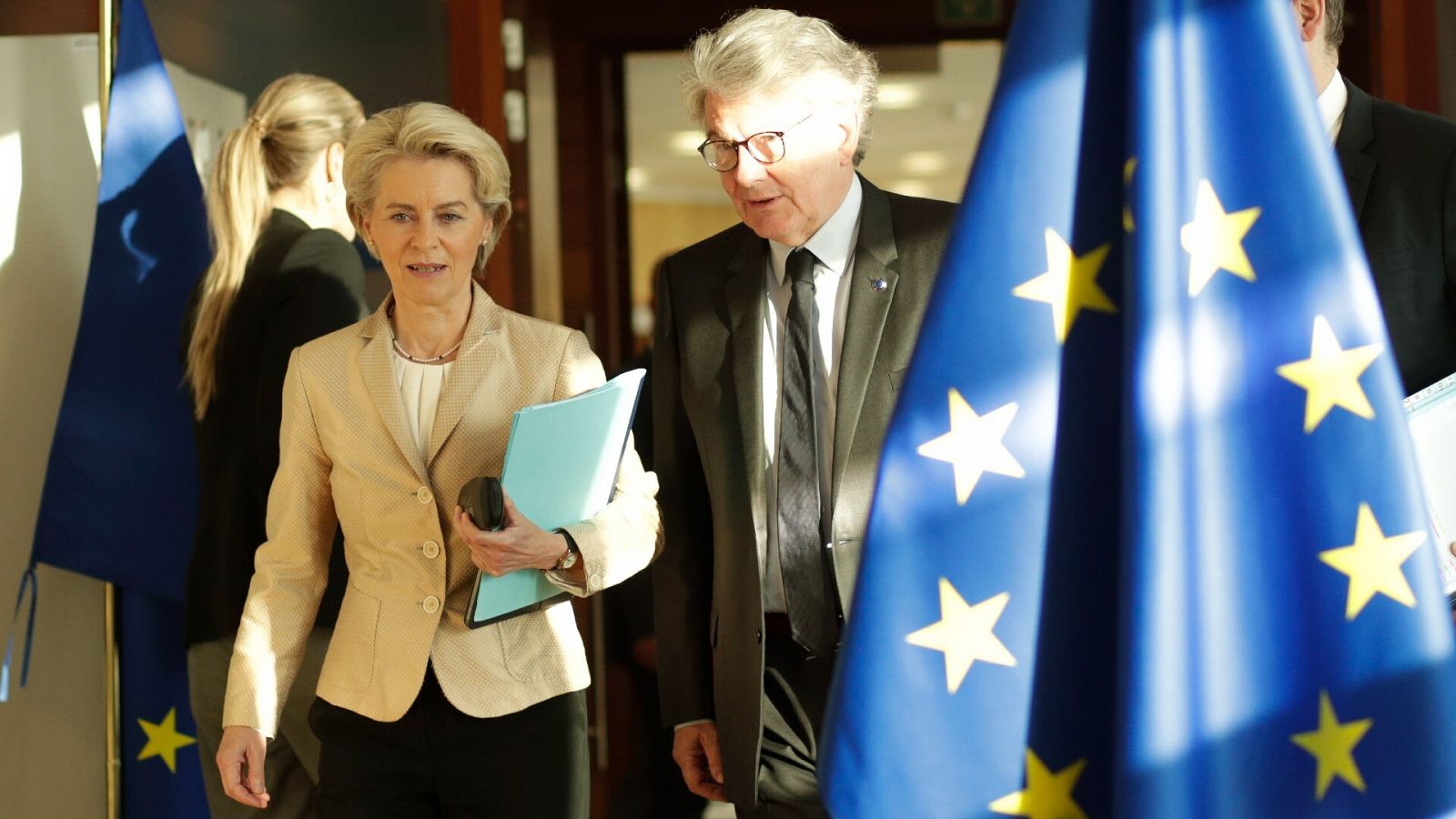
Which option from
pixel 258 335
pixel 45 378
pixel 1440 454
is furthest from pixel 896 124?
pixel 1440 454

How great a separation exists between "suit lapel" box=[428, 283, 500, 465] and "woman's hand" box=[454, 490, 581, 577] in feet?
0.45

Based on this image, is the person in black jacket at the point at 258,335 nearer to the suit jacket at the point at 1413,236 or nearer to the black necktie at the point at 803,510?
the black necktie at the point at 803,510

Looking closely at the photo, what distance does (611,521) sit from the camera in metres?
1.91

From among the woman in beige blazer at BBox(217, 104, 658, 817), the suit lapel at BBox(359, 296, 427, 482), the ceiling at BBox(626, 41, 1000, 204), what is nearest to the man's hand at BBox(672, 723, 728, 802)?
the woman in beige blazer at BBox(217, 104, 658, 817)

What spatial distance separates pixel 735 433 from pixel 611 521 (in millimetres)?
206

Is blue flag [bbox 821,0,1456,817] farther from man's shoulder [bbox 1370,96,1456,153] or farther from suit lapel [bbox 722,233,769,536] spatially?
man's shoulder [bbox 1370,96,1456,153]

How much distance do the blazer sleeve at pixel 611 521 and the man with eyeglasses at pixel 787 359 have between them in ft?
0.31

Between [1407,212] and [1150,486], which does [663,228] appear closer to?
[1407,212]

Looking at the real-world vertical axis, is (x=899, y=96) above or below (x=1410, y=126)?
above

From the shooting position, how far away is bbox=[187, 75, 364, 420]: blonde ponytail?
2.67m

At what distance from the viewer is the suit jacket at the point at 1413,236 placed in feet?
5.84

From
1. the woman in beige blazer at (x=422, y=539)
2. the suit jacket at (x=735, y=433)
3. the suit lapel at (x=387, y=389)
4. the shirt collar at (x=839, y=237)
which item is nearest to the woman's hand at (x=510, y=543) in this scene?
the woman in beige blazer at (x=422, y=539)

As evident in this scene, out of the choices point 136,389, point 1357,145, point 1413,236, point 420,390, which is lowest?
point 136,389

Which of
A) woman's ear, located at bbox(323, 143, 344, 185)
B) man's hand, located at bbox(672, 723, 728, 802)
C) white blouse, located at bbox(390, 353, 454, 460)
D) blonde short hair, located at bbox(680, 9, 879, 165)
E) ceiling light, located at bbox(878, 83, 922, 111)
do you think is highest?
ceiling light, located at bbox(878, 83, 922, 111)
